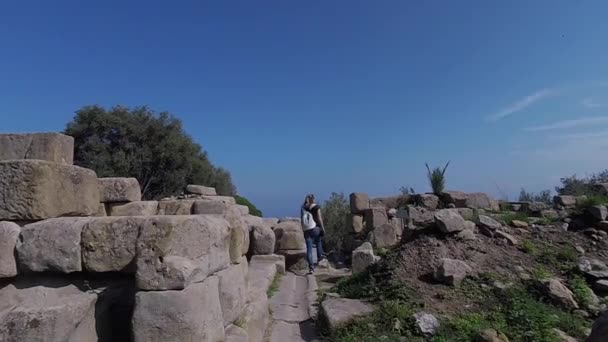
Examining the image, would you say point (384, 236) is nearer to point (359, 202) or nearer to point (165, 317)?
point (359, 202)

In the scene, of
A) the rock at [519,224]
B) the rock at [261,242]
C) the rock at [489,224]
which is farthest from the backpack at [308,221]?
the rock at [519,224]

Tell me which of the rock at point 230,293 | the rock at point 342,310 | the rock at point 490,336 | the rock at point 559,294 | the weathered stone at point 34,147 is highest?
the weathered stone at point 34,147

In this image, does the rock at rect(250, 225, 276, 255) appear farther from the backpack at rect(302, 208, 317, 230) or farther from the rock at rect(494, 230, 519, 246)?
the rock at rect(494, 230, 519, 246)

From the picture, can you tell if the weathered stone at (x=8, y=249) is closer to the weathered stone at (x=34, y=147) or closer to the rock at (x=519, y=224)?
the weathered stone at (x=34, y=147)

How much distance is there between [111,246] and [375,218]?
8780 mm

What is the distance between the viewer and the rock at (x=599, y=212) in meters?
7.24

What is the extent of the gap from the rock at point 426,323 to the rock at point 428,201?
712cm

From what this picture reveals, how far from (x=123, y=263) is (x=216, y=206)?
140 inches

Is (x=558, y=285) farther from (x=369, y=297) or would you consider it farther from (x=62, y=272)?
(x=62, y=272)

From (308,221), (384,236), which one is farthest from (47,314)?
(384,236)

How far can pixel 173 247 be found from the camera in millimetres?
2686

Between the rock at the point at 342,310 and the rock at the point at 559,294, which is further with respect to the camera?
the rock at the point at 559,294

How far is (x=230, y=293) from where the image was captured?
3.51 meters

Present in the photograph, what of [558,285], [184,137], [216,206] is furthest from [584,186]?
[184,137]
